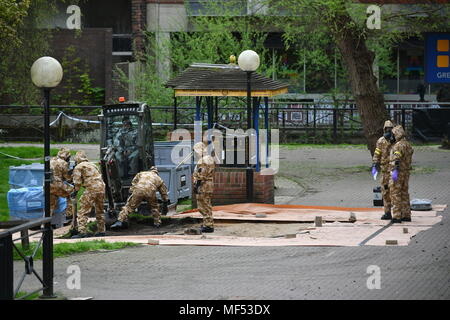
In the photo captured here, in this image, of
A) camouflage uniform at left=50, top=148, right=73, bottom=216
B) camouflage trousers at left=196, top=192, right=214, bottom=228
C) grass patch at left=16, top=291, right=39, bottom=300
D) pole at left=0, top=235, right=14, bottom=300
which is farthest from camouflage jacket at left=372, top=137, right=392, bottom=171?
pole at left=0, top=235, right=14, bottom=300

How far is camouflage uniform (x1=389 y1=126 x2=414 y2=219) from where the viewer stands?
16.3m

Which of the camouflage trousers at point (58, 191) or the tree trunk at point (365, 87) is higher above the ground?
the tree trunk at point (365, 87)

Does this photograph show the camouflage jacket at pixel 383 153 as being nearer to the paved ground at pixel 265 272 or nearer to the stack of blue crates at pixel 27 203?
the paved ground at pixel 265 272

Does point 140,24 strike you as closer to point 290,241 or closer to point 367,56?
point 367,56

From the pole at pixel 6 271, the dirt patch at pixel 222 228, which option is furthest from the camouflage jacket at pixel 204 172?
the pole at pixel 6 271

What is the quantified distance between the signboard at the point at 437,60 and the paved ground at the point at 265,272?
256 cm

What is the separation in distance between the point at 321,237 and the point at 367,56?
11.0 m

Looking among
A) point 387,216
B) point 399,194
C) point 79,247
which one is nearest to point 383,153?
point 399,194

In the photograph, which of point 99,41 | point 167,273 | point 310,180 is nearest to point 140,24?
point 99,41

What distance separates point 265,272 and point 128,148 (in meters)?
7.38

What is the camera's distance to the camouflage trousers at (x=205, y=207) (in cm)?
1616

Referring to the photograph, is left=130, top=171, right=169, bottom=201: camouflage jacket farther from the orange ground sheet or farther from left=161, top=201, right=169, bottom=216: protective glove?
the orange ground sheet

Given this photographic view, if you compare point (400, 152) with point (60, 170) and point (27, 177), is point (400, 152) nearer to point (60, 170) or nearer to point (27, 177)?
point (60, 170)

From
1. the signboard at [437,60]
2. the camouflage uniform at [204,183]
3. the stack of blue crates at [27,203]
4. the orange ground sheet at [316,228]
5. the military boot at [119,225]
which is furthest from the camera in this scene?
the stack of blue crates at [27,203]
